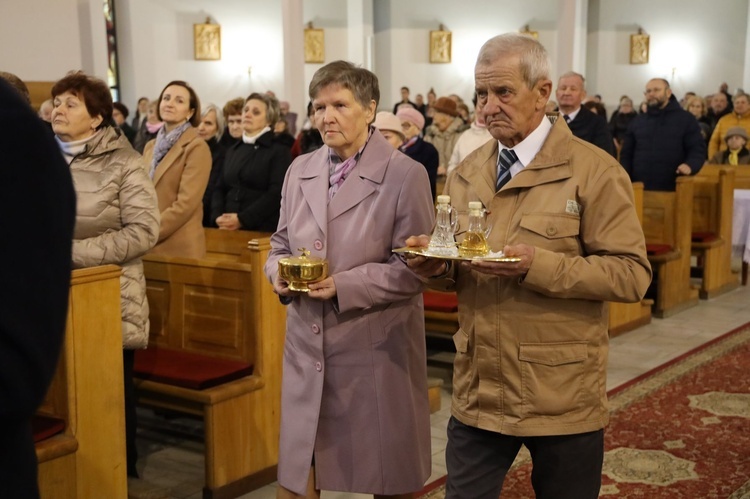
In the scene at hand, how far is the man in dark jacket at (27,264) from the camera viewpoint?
1150 millimetres

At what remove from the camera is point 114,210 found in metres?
3.64

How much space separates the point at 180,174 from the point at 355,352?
7.65 feet

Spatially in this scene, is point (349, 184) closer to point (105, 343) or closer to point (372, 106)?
point (372, 106)

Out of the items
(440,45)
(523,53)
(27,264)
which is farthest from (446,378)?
(440,45)

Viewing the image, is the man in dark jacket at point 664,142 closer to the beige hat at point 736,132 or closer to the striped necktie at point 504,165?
the beige hat at point 736,132

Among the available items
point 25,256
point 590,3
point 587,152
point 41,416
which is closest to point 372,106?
point 587,152

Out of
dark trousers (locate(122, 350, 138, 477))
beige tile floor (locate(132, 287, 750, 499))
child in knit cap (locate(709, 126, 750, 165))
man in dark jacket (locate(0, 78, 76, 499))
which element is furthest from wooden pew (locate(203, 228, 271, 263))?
child in knit cap (locate(709, 126, 750, 165))

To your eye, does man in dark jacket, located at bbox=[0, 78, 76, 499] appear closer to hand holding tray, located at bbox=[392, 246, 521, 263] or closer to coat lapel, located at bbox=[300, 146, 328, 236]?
hand holding tray, located at bbox=[392, 246, 521, 263]

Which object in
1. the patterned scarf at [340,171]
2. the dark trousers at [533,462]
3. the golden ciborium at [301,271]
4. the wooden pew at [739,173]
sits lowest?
the dark trousers at [533,462]

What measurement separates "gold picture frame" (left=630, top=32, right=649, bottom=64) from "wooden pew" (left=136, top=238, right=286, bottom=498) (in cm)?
1927

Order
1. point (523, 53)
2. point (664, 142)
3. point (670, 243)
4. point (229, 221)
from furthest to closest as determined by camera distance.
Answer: point (664, 142) → point (670, 243) → point (229, 221) → point (523, 53)

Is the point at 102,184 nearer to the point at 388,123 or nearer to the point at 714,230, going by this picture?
the point at 388,123

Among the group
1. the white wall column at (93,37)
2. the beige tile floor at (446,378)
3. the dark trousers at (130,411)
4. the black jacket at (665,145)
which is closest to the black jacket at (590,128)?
the beige tile floor at (446,378)

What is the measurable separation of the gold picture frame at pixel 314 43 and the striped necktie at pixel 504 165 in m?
17.9
